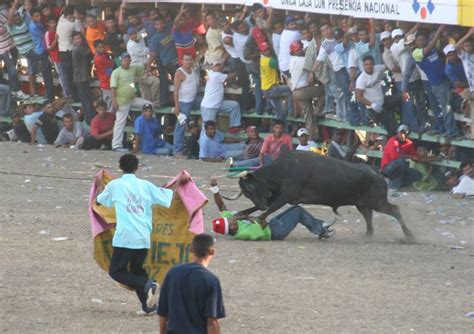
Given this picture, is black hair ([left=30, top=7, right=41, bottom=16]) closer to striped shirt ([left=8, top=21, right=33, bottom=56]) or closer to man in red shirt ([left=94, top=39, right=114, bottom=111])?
striped shirt ([left=8, top=21, right=33, bottom=56])

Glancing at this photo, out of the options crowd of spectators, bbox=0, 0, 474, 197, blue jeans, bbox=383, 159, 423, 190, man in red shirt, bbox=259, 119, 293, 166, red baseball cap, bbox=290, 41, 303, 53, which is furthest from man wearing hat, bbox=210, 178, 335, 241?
red baseball cap, bbox=290, 41, 303, 53

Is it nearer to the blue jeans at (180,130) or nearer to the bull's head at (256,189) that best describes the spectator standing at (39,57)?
the blue jeans at (180,130)

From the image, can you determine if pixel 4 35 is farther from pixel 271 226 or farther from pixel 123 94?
pixel 271 226

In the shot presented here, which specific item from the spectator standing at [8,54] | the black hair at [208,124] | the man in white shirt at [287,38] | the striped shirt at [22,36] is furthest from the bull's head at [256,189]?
the spectator standing at [8,54]

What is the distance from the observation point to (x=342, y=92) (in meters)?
25.1

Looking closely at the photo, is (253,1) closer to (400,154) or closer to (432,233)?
(400,154)

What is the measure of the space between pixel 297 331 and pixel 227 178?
11.8 meters

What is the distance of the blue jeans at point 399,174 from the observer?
2350cm

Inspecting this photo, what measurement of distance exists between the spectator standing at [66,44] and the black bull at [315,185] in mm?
11173

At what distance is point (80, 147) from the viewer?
96.5ft

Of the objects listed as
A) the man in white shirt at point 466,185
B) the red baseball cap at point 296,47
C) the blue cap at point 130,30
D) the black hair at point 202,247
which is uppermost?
the blue cap at point 130,30

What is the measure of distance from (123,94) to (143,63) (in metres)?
0.71

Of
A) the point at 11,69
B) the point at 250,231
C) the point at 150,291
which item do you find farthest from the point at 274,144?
the point at 150,291

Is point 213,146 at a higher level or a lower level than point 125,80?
lower
